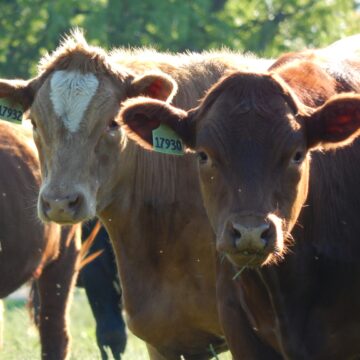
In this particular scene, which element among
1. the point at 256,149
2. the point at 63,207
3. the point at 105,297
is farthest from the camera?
the point at 105,297

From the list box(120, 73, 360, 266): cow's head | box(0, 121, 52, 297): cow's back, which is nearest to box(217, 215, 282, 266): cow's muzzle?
box(120, 73, 360, 266): cow's head

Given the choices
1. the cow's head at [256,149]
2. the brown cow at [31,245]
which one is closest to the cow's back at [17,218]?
the brown cow at [31,245]

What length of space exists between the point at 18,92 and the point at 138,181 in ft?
3.06

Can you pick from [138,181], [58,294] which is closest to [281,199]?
[138,181]

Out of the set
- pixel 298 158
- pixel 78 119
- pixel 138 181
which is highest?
pixel 298 158

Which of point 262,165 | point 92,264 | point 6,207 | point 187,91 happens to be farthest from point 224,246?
point 92,264

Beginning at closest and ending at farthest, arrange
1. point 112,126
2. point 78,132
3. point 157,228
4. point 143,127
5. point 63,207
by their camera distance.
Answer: point 143,127 → point 63,207 → point 78,132 → point 112,126 → point 157,228

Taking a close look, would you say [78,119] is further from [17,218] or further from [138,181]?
[17,218]

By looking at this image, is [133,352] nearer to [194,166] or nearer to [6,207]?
[6,207]

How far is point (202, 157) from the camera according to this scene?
6203 mm

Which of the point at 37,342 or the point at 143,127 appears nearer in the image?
the point at 143,127

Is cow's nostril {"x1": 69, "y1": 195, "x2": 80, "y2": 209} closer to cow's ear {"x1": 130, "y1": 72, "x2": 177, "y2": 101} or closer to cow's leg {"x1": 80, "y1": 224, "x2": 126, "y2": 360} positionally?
cow's ear {"x1": 130, "y1": 72, "x2": 177, "y2": 101}

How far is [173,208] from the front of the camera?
8.02 meters

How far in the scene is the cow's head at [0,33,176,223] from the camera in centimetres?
743
